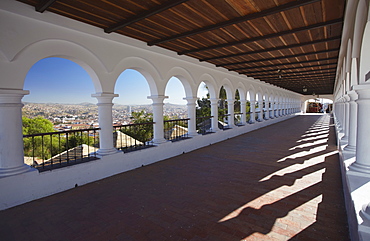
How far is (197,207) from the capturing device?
3.22m

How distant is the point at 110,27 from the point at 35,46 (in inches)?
58.1

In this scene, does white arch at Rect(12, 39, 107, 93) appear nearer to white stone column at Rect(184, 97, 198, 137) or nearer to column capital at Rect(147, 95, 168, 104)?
column capital at Rect(147, 95, 168, 104)

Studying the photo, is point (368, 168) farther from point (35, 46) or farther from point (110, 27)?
point (35, 46)

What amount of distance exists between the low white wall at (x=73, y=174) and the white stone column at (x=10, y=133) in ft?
0.57

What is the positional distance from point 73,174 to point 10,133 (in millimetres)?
1297

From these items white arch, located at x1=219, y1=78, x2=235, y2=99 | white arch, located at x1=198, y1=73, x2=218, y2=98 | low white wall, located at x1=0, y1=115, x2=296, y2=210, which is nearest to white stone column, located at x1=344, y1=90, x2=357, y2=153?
low white wall, located at x1=0, y1=115, x2=296, y2=210

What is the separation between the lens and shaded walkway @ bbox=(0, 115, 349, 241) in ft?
8.50

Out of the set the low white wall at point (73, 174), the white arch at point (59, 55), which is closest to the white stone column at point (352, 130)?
the low white wall at point (73, 174)

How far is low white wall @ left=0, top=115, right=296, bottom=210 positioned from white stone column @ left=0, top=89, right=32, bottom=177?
17 cm

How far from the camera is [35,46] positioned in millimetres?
3578

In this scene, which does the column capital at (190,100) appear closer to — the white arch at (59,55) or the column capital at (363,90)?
the white arch at (59,55)

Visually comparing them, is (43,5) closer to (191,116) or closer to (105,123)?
(105,123)

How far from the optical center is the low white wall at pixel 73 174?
11.0ft

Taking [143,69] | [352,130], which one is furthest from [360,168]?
[143,69]
